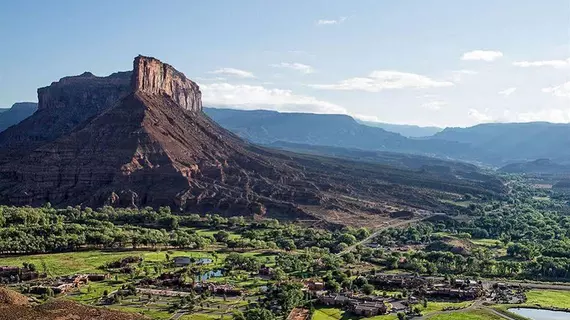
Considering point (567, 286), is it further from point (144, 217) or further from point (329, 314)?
point (144, 217)

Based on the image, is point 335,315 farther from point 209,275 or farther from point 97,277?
point 97,277

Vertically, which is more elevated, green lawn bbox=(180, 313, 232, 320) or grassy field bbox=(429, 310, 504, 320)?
green lawn bbox=(180, 313, 232, 320)

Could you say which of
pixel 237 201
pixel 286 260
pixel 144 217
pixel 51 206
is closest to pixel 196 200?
pixel 237 201

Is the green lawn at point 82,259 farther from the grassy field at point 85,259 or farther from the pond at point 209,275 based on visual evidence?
the pond at point 209,275

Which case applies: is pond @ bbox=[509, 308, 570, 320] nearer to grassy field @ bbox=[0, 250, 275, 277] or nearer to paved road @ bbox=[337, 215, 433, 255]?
grassy field @ bbox=[0, 250, 275, 277]

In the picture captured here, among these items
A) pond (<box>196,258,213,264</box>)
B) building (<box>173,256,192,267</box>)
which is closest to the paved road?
pond (<box>196,258,213,264</box>)

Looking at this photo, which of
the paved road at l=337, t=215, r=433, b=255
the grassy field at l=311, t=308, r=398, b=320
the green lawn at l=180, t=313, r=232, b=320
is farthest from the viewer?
the paved road at l=337, t=215, r=433, b=255

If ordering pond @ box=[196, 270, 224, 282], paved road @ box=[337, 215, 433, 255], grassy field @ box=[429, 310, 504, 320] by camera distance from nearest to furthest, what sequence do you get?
1. grassy field @ box=[429, 310, 504, 320]
2. pond @ box=[196, 270, 224, 282]
3. paved road @ box=[337, 215, 433, 255]
